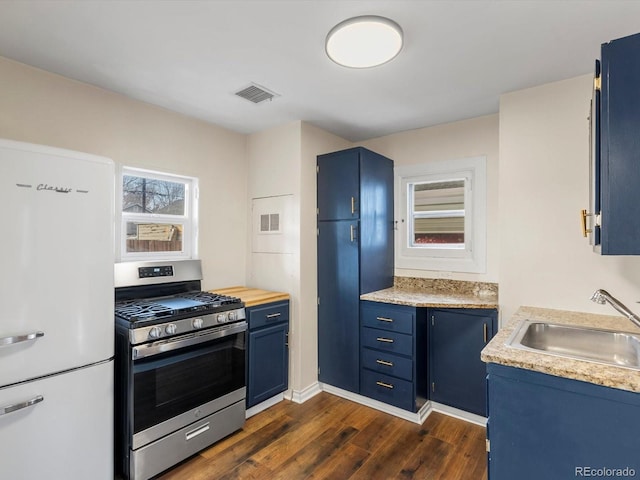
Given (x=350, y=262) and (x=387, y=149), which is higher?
(x=387, y=149)

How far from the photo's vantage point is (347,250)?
2.88 m

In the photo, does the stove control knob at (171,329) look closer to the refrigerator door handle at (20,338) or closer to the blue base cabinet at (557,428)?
the refrigerator door handle at (20,338)

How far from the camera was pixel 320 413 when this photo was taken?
8.74 ft

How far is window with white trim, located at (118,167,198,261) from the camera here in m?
2.52

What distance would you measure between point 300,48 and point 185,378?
2.04 m

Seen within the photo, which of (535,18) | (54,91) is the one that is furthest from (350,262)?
(54,91)

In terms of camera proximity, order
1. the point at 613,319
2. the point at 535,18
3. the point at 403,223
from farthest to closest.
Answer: the point at 403,223, the point at 613,319, the point at 535,18

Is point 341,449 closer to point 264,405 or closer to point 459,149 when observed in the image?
A: point 264,405

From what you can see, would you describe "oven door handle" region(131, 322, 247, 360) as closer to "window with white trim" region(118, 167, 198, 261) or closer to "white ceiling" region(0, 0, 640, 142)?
"window with white trim" region(118, 167, 198, 261)

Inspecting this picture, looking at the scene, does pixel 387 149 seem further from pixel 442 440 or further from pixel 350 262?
pixel 442 440

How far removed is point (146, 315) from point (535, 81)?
285 cm

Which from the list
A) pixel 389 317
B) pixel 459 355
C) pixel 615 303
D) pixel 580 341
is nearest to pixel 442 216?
pixel 389 317

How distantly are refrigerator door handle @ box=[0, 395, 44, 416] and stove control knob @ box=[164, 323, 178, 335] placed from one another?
1.98 feet

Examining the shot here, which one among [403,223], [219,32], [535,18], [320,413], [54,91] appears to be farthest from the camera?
[403,223]
